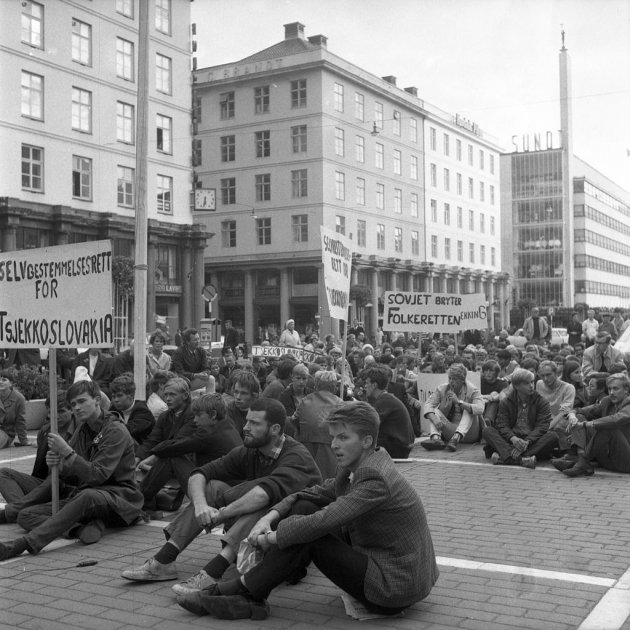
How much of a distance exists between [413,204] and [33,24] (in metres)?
36.8

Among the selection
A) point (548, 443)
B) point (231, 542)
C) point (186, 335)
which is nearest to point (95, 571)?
point (231, 542)

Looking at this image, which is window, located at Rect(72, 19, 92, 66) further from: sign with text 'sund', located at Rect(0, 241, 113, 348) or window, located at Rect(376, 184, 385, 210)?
sign with text 'sund', located at Rect(0, 241, 113, 348)

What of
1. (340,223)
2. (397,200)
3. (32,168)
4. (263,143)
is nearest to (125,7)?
(32,168)

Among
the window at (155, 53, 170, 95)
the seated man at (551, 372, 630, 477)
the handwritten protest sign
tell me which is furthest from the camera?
the window at (155, 53, 170, 95)

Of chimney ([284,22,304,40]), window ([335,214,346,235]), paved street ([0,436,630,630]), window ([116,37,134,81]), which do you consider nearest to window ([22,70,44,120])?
window ([116,37,134,81])

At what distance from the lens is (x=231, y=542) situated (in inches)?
222

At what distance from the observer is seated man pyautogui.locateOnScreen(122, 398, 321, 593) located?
567 cm

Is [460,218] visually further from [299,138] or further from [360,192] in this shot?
[299,138]

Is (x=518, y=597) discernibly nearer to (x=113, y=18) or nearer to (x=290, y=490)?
(x=290, y=490)

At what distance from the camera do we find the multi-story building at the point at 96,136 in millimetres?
35062

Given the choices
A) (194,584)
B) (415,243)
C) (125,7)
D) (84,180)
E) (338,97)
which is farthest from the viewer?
(415,243)

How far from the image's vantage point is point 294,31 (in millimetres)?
60625

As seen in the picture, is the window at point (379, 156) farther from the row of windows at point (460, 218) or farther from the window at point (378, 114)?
the row of windows at point (460, 218)

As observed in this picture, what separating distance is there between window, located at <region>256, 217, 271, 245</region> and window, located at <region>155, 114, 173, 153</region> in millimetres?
16058
